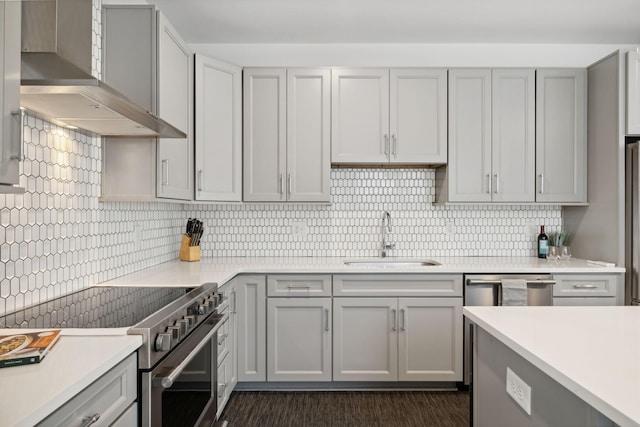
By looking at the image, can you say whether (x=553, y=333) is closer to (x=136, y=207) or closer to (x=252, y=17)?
(x=136, y=207)

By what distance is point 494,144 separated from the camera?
3.41 metres

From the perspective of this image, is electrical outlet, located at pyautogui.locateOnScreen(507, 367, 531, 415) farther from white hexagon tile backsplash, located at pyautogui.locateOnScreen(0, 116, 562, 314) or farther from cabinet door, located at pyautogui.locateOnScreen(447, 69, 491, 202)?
white hexagon tile backsplash, located at pyautogui.locateOnScreen(0, 116, 562, 314)

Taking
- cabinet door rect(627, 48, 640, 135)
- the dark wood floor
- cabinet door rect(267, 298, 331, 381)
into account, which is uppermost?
cabinet door rect(627, 48, 640, 135)

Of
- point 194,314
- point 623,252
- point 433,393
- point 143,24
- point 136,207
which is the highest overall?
point 143,24

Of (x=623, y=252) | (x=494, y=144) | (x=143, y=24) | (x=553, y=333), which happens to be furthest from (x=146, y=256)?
(x=623, y=252)

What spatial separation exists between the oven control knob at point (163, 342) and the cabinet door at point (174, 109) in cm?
112

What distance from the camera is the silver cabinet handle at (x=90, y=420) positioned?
3.67 ft

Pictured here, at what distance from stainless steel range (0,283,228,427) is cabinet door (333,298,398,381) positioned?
3.33 feet

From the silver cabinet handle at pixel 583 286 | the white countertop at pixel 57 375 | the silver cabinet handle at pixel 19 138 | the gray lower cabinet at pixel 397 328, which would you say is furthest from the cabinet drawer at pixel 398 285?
the silver cabinet handle at pixel 19 138

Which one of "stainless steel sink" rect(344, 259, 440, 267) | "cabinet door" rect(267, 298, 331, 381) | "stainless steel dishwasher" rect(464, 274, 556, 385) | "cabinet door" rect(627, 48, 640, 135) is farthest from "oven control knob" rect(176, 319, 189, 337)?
"cabinet door" rect(627, 48, 640, 135)

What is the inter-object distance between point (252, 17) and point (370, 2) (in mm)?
900

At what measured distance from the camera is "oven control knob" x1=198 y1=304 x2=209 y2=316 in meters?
2.01

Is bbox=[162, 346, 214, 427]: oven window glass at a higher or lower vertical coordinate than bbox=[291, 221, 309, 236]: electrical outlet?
lower

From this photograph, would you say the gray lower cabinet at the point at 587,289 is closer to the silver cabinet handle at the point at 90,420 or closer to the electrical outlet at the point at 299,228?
the electrical outlet at the point at 299,228
